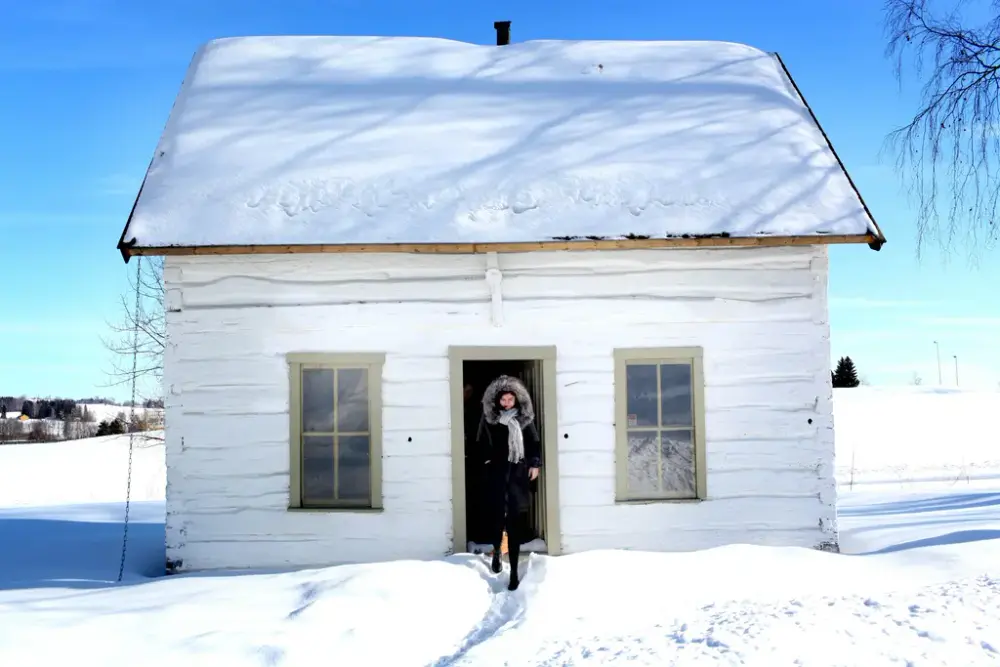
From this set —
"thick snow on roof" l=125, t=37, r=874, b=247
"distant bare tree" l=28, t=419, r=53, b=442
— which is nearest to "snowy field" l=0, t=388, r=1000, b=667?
"thick snow on roof" l=125, t=37, r=874, b=247

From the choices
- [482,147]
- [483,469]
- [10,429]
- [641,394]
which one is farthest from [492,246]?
[10,429]

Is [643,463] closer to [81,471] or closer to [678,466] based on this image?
[678,466]

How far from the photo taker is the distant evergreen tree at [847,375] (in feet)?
169

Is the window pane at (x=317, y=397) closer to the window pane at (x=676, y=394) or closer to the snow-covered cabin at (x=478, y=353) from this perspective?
the snow-covered cabin at (x=478, y=353)

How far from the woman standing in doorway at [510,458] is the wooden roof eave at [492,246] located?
4.36ft

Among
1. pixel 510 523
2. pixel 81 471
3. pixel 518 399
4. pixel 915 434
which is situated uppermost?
pixel 518 399

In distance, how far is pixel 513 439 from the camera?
7887 millimetres

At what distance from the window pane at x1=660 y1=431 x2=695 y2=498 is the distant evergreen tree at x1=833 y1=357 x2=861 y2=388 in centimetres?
4643

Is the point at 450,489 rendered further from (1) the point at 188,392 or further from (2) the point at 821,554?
(2) the point at 821,554

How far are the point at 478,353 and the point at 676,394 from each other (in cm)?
208

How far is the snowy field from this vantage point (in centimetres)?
568

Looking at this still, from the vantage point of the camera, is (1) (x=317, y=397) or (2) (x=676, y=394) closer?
(1) (x=317, y=397)

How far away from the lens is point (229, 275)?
848 centimetres

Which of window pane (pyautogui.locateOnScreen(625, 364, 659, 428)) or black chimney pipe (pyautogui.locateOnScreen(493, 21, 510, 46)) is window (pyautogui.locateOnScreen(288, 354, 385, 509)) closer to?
window pane (pyautogui.locateOnScreen(625, 364, 659, 428))
